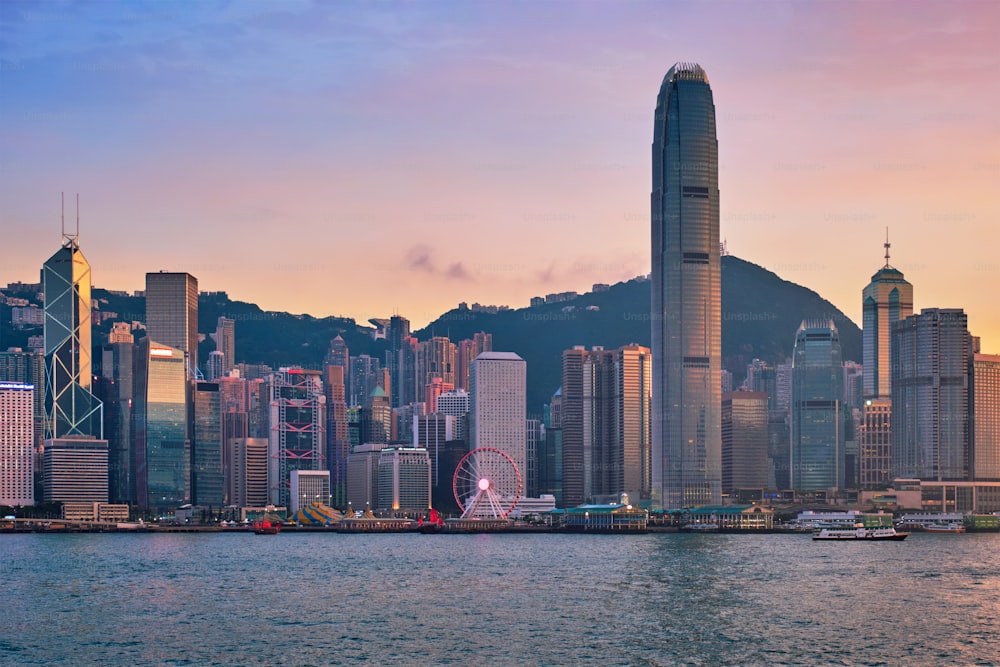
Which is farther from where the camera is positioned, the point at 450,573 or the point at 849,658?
the point at 450,573

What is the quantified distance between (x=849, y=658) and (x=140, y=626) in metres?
36.4

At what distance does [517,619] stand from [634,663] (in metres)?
16.6

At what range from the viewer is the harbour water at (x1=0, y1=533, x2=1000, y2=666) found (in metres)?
72.1

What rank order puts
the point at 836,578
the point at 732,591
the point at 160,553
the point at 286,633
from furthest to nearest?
the point at 160,553
the point at 836,578
the point at 732,591
the point at 286,633

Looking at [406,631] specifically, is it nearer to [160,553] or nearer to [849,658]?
[849,658]

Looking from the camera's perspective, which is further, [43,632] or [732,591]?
[732,591]

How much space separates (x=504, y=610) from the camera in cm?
8975

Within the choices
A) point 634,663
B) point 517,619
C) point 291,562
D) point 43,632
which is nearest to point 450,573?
point 291,562

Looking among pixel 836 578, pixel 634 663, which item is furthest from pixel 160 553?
pixel 634 663

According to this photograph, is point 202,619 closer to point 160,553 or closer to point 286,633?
point 286,633

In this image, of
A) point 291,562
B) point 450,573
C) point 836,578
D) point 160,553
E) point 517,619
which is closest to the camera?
point 517,619

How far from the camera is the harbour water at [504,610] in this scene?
72.1 meters

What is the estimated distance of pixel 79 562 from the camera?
14412 centimetres

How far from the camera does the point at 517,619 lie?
8488 cm
